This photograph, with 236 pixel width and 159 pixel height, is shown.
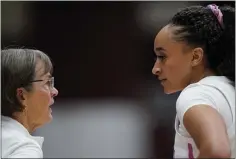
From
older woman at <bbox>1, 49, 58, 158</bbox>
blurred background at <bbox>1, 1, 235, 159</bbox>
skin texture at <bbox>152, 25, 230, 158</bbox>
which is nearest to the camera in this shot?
skin texture at <bbox>152, 25, 230, 158</bbox>

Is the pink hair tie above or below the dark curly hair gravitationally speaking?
above

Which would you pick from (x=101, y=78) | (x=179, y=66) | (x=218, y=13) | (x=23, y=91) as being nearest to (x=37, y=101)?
(x=23, y=91)

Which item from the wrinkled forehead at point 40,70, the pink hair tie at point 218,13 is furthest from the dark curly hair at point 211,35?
the wrinkled forehead at point 40,70

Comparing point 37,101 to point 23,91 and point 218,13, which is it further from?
point 218,13

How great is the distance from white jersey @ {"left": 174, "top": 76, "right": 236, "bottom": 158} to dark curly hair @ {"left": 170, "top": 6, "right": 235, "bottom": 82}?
4 cm

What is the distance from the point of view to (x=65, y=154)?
161 cm

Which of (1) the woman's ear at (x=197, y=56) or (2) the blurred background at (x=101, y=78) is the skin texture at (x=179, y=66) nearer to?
(1) the woman's ear at (x=197, y=56)

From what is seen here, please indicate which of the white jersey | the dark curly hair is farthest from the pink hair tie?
the white jersey

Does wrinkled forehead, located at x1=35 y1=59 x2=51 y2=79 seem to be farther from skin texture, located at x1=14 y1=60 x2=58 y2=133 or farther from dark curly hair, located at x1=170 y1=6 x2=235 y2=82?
dark curly hair, located at x1=170 y1=6 x2=235 y2=82

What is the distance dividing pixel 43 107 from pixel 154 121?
2.03 feet

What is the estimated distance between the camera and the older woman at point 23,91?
918 millimetres

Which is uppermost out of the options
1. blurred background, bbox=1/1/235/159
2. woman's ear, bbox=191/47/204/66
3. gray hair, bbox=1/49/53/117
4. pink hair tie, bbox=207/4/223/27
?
pink hair tie, bbox=207/4/223/27

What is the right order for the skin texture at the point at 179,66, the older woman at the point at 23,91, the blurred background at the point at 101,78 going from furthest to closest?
the blurred background at the point at 101,78, the older woman at the point at 23,91, the skin texture at the point at 179,66

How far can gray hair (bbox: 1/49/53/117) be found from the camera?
0.92m
